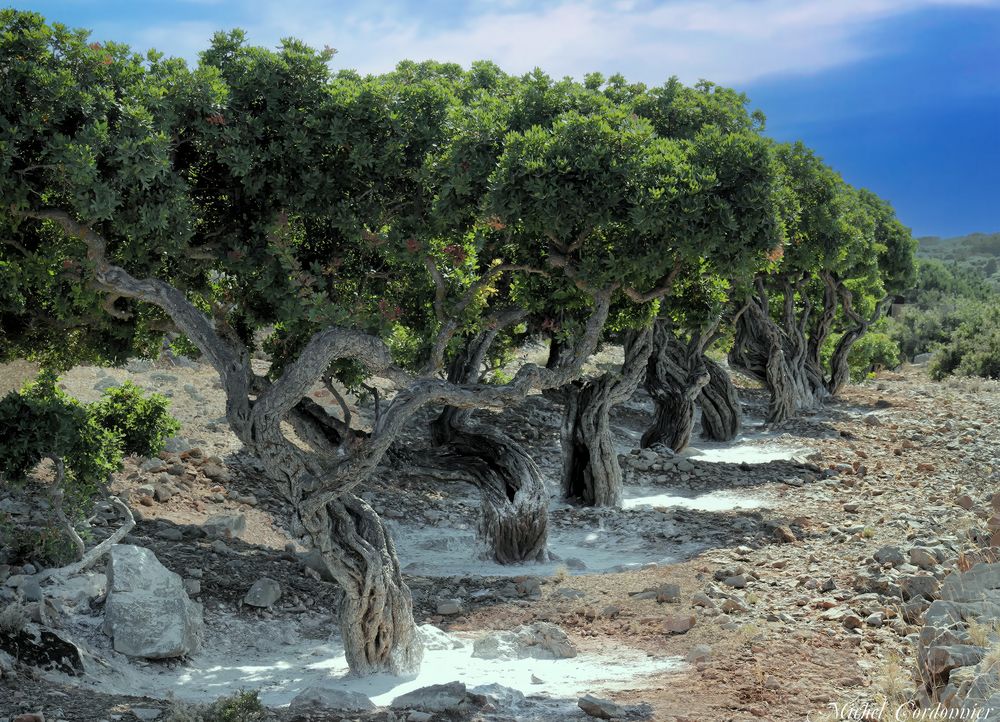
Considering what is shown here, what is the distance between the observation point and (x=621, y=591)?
1060 cm

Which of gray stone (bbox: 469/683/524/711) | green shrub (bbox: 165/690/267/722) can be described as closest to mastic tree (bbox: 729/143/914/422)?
gray stone (bbox: 469/683/524/711)

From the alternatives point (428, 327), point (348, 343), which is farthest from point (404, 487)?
point (348, 343)

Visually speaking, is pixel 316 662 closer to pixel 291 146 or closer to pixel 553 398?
pixel 291 146

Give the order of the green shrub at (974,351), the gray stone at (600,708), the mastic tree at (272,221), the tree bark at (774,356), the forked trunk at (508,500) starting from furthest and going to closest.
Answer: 1. the green shrub at (974,351)
2. the tree bark at (774,356)
3. the forked trunk at (508,500)
4. the mastic tree at (272,221)
5. the gray stone at (600,708)

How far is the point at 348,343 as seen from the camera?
8.34 metres

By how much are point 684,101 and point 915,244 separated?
1807 centimetres

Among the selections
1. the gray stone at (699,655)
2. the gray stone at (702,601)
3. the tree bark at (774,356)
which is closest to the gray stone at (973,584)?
the gray stone at (699,655)

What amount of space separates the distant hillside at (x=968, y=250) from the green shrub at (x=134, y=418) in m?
88.9

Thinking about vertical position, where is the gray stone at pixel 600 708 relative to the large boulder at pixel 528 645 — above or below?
above

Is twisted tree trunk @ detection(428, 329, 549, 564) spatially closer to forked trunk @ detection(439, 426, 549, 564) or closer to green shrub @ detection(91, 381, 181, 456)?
forked trunk @ detection(439, 426, 549, 564)

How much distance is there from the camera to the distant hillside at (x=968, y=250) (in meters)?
92.2

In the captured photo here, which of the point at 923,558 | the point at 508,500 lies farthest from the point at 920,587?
the point at 508,500

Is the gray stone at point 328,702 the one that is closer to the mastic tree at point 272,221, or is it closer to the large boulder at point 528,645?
the mastic tree at point 272,221

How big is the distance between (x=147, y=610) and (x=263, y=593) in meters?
1.79
